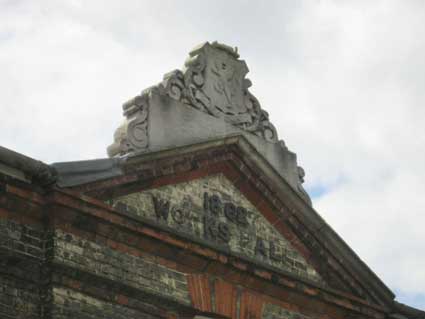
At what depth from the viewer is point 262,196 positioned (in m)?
21.6

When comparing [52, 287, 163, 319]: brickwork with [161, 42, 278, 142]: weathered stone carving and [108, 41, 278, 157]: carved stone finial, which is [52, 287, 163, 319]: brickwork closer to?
[108, 41, 278, 157]: carved stone finial

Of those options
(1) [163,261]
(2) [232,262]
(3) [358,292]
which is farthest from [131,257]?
(3) [358,292]

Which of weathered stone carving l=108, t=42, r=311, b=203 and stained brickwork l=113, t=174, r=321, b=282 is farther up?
weathered stone carving l=108, t=42, r=311, b=203

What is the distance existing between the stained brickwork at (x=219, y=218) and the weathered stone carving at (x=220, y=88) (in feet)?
4.01

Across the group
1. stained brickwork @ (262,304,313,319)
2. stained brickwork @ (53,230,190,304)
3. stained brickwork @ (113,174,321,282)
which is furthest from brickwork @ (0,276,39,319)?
stained brickwork @ (262,304,313,319)

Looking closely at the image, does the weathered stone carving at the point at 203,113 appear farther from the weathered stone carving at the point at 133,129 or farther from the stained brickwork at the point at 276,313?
the stained brickwork at the point at 276,313

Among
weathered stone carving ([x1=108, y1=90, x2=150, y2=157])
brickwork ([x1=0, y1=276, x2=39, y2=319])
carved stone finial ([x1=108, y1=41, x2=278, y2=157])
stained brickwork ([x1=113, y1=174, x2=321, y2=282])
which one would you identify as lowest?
brickwork ([x1=0, y1=276, x2=39, y2=319])

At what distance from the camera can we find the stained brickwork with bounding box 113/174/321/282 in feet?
64.6

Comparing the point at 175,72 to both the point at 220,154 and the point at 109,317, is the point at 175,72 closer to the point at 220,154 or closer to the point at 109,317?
the point at 220,154

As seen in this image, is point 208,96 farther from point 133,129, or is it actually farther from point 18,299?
point 18,299

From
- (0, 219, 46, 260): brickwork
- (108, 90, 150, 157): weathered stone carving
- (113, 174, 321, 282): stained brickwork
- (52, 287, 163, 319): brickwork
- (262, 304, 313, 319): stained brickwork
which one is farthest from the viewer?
(262, 304, 313, 319): stained brickwork

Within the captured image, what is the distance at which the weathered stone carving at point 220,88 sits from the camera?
21141mm

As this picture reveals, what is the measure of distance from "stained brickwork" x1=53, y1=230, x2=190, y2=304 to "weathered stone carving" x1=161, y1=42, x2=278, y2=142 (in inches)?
119

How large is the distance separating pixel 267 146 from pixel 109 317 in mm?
5214
